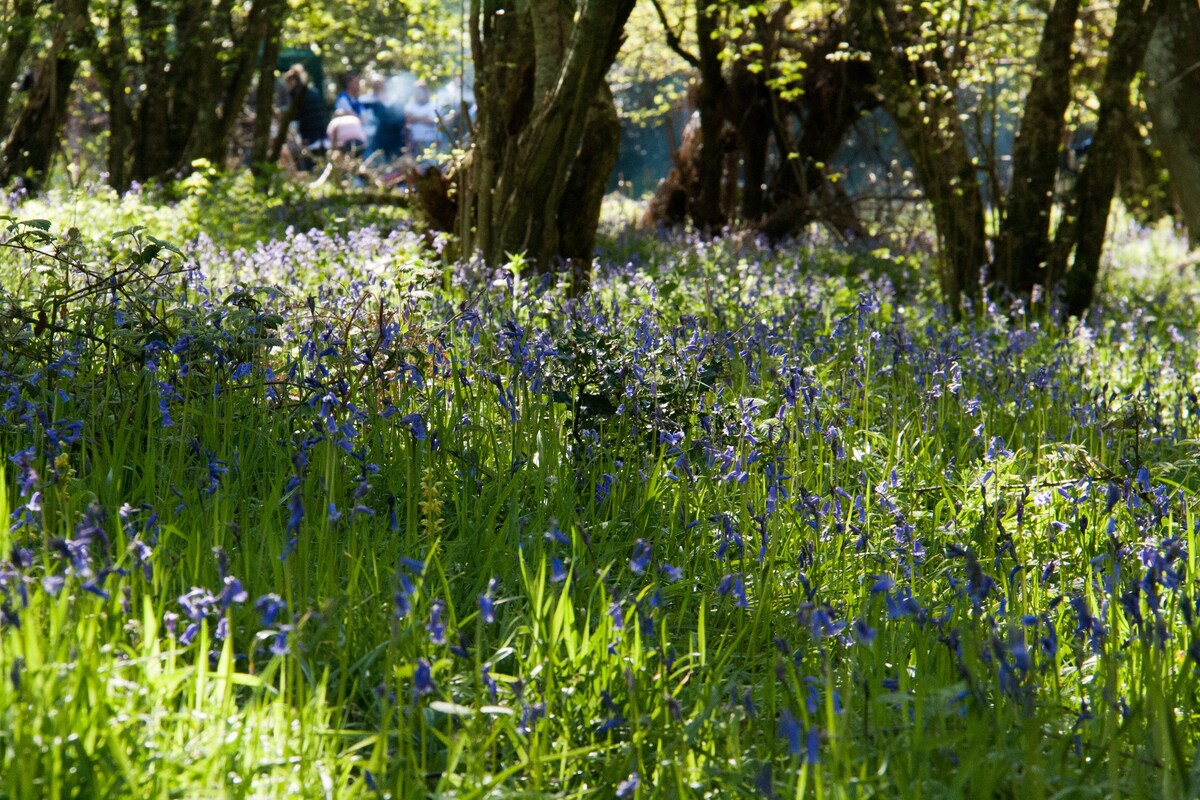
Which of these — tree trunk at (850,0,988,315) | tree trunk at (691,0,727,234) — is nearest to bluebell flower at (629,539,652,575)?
tree trunk at (850,0,988,315)

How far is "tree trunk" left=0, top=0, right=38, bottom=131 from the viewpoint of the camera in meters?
11.1

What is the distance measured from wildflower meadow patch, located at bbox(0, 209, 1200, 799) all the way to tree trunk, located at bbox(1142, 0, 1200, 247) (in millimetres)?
4586

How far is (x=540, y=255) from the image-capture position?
25.5ft

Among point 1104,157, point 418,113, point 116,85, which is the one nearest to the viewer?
point 1104,157

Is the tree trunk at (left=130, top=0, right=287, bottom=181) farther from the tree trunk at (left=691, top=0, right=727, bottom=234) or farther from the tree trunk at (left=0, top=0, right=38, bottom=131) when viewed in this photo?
the tree trunk at (left=691, top=0, right=727, bottom=234)

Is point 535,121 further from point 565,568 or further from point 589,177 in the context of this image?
point 565,568

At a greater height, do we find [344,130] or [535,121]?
[344,130]

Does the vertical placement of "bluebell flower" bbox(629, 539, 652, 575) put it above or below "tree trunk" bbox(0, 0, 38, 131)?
below

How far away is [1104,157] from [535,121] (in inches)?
160

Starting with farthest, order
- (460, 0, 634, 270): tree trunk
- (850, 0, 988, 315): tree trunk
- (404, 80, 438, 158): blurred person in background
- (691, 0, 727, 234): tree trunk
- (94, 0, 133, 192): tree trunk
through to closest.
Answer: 1. (404, 80, 438, 158): blurred person in background
2. (691, 0, 727, 234): tree trunk
3. (94, 0, 133, 192): tree trunk
4. (850, 0, 988, 315): tree trunk
5. (460, 0, 634, 270): tree trunk

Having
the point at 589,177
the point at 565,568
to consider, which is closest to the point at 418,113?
the point at 589,177

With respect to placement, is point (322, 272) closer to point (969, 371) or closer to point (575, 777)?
point (969, 371)

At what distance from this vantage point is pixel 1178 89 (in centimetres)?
890

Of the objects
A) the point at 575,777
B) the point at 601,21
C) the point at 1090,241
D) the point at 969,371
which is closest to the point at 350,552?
the point at 575,777
